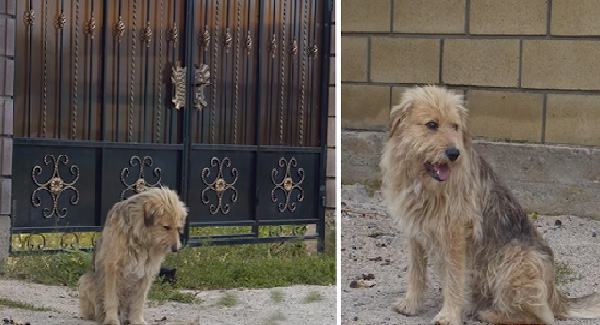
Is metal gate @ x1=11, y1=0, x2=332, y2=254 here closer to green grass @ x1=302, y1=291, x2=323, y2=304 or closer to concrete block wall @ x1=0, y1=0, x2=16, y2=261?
concrete block wall @ x1=0, y1=0, x2=16, y2=261

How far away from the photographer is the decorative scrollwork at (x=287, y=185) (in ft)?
17.1

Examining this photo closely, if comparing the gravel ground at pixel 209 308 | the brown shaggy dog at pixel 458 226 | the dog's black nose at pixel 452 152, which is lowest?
the gravel ground at pixel 209 308

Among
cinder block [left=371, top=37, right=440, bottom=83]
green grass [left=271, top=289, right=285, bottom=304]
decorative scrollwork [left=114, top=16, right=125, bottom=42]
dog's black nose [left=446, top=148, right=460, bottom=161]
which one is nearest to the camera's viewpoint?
dog's black nose [left=446, top=148, right=460, bottom=161]

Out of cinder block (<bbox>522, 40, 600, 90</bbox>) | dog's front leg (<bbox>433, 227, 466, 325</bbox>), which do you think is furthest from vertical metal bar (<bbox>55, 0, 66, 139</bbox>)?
cinder block (<bbox>522, 40, 600, 90</bbox>)

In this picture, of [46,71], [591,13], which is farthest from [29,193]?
[591,13]

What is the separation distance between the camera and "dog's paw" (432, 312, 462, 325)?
4801 millimetres

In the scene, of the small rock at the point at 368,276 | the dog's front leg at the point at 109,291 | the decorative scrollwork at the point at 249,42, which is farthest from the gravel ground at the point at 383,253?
the dog's front leg at the point at 109,291

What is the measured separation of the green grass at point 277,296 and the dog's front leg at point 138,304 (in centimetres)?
61

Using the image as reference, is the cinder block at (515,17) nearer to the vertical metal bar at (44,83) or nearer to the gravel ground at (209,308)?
the gravel ground at (209,308)

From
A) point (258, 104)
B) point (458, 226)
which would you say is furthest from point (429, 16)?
point (458, 226)

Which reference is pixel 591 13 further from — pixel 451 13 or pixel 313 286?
pixel 313 286

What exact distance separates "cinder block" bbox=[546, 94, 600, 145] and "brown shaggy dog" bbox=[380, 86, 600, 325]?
36 cm

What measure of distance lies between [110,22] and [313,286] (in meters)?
1.41

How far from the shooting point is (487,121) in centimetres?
502
